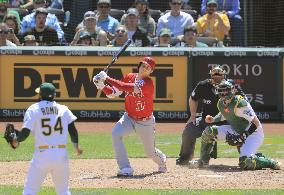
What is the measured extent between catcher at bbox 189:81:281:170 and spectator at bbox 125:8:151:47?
7.75 metres

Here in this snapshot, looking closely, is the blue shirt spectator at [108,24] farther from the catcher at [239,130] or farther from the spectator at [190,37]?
the catcher at [239,130]

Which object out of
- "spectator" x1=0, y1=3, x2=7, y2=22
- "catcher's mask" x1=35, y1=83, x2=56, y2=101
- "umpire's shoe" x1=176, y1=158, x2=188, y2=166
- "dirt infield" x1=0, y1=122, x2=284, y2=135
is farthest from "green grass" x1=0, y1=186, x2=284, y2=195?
"spectator" x1=0, y1=3, x2=7, y2=22

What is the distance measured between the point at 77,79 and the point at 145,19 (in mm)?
2696

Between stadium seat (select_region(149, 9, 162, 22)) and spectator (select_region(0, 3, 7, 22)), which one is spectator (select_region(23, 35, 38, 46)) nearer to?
spectator (select_region(0, 3, 7, 22))

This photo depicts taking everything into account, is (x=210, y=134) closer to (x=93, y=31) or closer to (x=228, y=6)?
(x=93, y=31)

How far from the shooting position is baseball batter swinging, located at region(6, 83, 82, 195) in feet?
25.3

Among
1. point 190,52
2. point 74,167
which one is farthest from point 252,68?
point 74,167

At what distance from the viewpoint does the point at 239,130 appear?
36.8ft

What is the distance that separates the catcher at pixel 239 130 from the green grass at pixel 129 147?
182 centimetres

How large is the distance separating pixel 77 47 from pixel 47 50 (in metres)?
0.69

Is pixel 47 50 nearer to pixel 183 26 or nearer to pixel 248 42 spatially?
pixel 183 26

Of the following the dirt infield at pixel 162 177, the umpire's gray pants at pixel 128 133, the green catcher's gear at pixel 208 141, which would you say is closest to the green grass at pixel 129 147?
the dirt infield at pixel 162 177

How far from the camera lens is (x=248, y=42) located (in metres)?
20.4

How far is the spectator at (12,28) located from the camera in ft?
60.8
